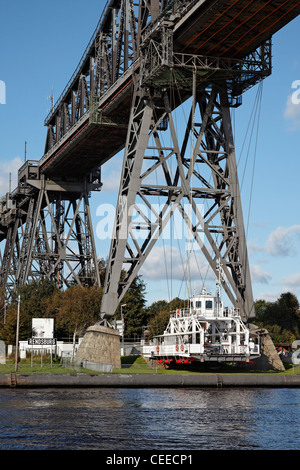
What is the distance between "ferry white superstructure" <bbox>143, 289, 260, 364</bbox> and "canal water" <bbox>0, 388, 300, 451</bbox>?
848 centimetres

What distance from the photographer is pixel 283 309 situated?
11831cm

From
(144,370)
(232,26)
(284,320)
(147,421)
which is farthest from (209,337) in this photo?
(284,320)

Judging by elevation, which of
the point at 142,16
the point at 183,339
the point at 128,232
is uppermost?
the point at 142,16

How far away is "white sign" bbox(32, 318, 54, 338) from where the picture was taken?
68.0 m

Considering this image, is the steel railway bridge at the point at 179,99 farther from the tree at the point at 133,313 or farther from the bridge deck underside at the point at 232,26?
the tree at the point at 133,313

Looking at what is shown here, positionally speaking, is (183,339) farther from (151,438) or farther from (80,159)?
(80,159)

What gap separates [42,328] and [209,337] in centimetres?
1723

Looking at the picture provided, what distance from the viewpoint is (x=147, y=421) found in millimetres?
31922

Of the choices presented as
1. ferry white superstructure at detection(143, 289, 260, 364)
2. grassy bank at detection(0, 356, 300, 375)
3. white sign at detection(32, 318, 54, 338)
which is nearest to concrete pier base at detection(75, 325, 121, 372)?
grassy bank at detection(0, 356, 300, 375)

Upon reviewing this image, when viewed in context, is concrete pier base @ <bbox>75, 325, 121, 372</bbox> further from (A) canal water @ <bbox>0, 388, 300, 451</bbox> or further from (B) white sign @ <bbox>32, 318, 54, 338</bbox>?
(B) white sign @ <bbox>32, 318, 54, 338</bbox>

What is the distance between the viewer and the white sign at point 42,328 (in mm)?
68000

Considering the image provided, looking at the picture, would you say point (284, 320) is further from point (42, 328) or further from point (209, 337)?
point (209, 337)
